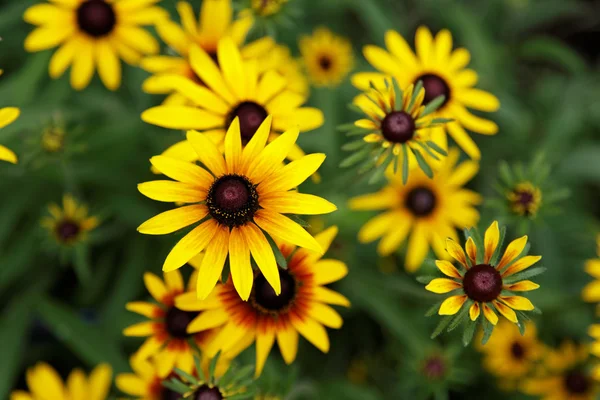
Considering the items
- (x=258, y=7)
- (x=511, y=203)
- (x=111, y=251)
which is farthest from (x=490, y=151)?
(x=111, y=251)

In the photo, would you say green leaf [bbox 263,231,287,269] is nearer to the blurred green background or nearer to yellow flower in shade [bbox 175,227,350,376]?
yellow flower in shade [bbox 175,227,350,376]

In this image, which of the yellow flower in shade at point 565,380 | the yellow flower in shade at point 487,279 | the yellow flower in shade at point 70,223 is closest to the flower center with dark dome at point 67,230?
the yellow flower in shade at point 70,223

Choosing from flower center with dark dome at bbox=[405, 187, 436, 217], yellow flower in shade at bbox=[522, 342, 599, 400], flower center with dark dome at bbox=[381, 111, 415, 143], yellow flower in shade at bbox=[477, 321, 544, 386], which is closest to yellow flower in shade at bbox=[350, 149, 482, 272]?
flower center with dark dome at bbox=[405, 187, 436, 217]

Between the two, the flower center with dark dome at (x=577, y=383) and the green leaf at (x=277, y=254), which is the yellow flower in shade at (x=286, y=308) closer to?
the green leaf at (x=277, y=254)

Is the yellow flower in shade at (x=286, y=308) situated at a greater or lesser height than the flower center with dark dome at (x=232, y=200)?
lesser

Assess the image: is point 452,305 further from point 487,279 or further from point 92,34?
point 92,34

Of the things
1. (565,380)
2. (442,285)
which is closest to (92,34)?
(442,285)
